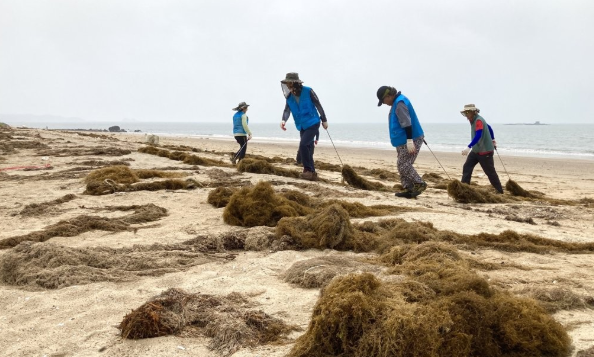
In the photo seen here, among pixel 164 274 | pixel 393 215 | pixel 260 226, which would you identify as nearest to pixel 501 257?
pixel 393 215

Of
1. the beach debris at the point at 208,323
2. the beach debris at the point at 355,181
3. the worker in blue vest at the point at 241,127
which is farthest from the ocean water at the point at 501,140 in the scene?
the beach debris at the point at 208,323

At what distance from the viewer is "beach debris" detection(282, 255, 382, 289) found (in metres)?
3.68

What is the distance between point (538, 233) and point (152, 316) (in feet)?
15.0

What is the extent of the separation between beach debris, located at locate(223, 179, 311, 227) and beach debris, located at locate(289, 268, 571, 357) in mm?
3116

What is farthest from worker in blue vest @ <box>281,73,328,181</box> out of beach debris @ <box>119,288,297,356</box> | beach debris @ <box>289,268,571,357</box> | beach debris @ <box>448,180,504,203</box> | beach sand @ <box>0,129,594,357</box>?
beach debris @ <box>289,268,571,357</box>

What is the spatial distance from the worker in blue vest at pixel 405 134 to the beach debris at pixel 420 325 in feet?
18.3

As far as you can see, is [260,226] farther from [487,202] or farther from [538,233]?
[487,202]

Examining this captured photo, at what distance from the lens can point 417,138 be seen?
329 inches

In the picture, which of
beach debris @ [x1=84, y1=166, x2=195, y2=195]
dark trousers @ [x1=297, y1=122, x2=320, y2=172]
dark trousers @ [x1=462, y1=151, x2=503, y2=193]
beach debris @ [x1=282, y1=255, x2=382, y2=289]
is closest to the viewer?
beach debris @ [x1=282, y1=255, x2=382, y2=289]

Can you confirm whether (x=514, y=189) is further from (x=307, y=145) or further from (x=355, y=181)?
(x=307, y=145)

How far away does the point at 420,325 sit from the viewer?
2264 millimetres

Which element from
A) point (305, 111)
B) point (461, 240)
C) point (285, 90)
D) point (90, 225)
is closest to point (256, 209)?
point (90, 225)

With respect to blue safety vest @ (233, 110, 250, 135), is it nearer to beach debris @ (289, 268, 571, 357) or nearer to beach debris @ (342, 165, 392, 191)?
beach debris @ (342, 165, 392, 191)

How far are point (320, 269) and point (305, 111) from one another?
6274mm
